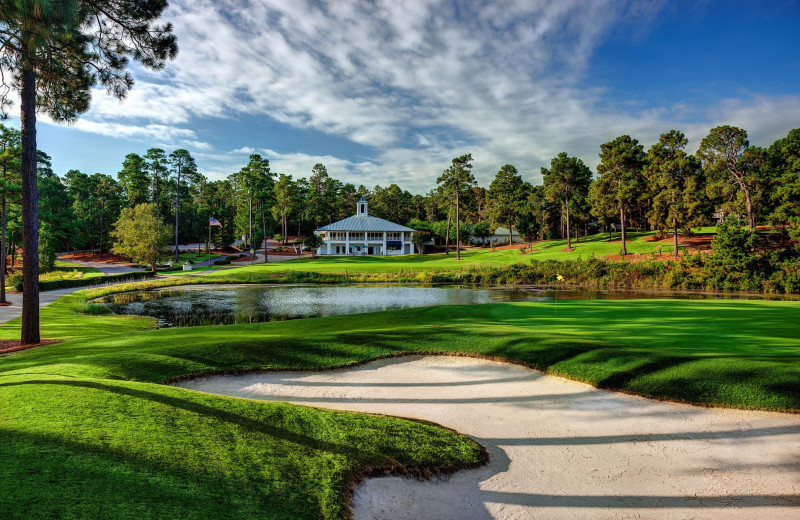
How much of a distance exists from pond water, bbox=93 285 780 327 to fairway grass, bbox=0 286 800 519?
35.1ft

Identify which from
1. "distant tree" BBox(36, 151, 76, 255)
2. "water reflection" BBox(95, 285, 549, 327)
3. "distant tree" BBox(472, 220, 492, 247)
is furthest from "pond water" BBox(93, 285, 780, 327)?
"distant tree" BBox(472, 220, 492, 247)

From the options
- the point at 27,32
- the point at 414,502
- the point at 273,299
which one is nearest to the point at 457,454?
the point at 414,502

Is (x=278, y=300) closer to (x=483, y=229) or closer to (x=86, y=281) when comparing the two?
(x=86, y=281)

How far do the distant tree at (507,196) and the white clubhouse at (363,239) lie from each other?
17601mm

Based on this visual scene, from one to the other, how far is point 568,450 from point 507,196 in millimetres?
72145

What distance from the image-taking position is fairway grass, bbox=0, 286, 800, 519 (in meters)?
3.47

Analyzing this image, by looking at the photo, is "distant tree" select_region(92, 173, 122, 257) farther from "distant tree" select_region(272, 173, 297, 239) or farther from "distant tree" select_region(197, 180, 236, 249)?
"distant tree" select_region(272, 173, 297, 239)

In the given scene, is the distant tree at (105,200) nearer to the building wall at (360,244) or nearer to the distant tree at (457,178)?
the building wall at (360,244)

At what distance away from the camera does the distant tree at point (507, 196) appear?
74062 millimetres

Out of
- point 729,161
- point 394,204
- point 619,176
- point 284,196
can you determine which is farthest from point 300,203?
point 729,161

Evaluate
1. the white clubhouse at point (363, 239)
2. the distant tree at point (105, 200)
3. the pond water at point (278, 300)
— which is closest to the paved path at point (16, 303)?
the pond water at point (278, 300)

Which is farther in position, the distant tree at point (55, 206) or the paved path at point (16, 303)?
the distant tree at point (55, 206)

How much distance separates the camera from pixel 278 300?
2919 cm

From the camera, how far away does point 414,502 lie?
445cm
